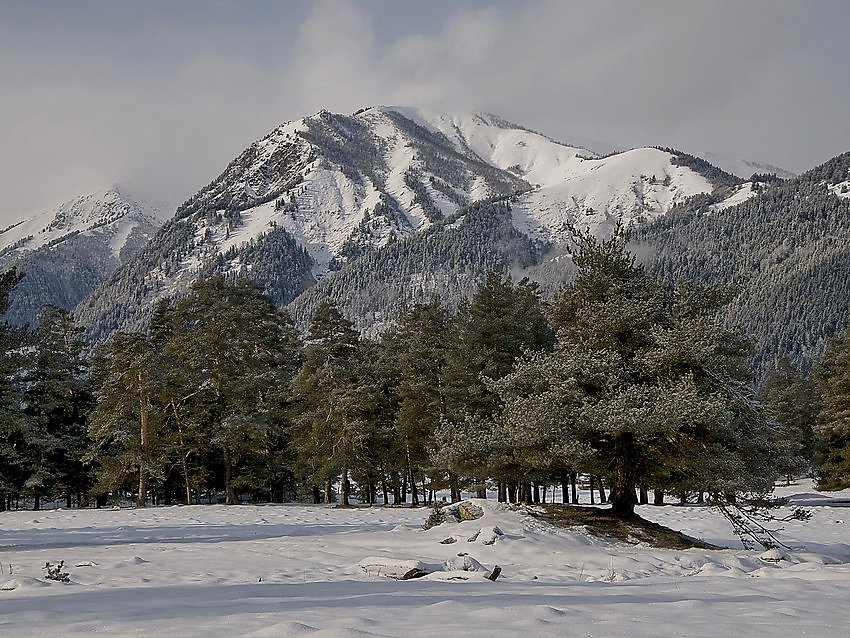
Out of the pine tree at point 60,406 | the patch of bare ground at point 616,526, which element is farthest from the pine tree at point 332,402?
the patch of bare ground at point 616,526

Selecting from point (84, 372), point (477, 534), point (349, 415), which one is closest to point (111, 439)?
point (84, 372)

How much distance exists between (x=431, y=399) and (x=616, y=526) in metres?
15.4

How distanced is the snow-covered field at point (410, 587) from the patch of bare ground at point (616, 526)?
0.65m

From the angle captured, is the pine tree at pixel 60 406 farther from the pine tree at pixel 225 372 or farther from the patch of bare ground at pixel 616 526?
the patch of bare ground at pixel 616 526

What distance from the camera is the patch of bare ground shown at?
591 inches

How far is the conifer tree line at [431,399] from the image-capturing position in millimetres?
15242

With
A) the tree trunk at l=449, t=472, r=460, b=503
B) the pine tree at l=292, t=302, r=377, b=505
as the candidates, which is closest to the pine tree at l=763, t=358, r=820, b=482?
the tree trunk at l=449, t=472, r=460, b=503

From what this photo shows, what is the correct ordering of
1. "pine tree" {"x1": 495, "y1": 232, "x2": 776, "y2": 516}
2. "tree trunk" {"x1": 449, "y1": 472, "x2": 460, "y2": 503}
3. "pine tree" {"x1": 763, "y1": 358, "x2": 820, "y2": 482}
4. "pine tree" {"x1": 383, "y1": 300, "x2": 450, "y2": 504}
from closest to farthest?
"pine tree" {"x1": 495, "y1": 232, "x2": 776, "y2": 516} → "tree trunk" {"x1": 449, "y1": 472, "x2": 460, "y2": 503} → "pine tree" {"x1": 383, "y1": 300, "x2": 450, "y2": 504} → "pine tree" {"x1": 763, "y1": 358, "x2": 820, "y2": 482}

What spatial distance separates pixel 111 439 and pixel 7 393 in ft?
59.3

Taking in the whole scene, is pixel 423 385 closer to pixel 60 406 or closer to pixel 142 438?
pixel 142 438

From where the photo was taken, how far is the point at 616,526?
624 inches

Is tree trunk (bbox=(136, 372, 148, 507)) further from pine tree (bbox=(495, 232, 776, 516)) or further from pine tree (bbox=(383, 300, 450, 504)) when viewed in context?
pine tree (bbox=(495, 232, 776, 516))

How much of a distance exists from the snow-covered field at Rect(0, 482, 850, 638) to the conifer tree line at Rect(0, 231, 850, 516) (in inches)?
94.9

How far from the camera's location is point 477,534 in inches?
566
